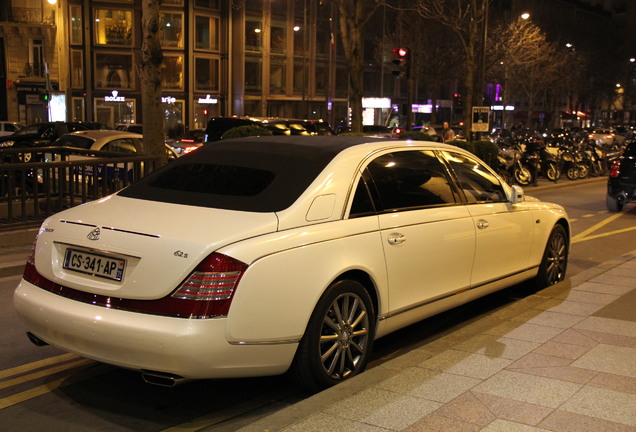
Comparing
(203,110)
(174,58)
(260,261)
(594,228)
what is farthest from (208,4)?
(260,261)

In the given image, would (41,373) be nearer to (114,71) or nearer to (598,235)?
(598,235)

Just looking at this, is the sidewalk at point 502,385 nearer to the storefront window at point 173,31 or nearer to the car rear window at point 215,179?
the car rear window at point 215,179

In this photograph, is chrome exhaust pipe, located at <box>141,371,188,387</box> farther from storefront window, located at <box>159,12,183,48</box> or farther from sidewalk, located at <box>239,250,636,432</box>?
storefront window, located at <box>159,12,183,48</box>

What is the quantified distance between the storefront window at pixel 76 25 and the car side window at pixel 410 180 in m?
44.5

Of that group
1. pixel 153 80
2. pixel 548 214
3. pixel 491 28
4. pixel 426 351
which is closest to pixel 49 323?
pixel 426 351

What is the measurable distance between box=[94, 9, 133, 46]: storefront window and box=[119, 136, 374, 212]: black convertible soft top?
Result: 44276mm

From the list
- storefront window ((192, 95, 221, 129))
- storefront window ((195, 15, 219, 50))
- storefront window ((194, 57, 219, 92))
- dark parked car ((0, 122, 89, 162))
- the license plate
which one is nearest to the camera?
the license plate

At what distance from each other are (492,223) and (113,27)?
45.0m

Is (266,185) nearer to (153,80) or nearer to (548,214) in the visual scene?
(548,214)

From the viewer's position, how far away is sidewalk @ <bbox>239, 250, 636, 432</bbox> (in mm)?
3670

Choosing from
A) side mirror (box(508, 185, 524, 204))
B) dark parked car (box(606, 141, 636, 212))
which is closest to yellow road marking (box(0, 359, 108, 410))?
side mirror (box(508, 185, 524, 204))

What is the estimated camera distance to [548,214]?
714cm

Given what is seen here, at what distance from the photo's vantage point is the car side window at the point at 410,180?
5141 millimetres

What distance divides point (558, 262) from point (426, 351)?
10.3 feet
